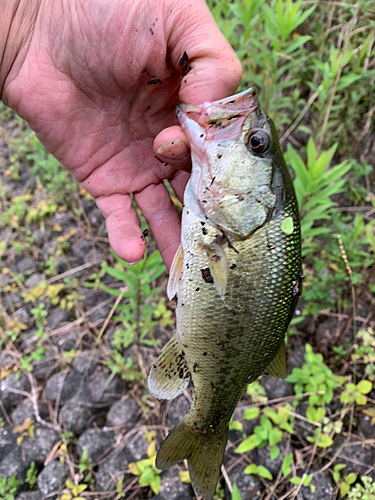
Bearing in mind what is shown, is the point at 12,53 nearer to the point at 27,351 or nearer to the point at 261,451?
the point at 27,351

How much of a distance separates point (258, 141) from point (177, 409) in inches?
85.6

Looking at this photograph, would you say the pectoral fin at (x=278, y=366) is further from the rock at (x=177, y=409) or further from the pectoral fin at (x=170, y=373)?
the rock at (x=177, y=409)

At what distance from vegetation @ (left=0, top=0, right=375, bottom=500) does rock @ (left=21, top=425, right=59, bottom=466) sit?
58 mm

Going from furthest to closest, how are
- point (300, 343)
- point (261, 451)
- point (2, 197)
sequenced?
point (2, 197), point (300, 343), point (261, 451)

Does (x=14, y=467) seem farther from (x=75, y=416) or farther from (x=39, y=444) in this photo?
(x=75, y=416)

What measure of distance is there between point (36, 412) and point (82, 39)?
9.37ft

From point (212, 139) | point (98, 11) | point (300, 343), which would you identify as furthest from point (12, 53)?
point (300, 343)

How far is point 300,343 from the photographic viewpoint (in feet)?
10.2

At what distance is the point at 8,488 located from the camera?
100 inches

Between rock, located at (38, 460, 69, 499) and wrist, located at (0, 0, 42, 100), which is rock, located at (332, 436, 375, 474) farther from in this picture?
wrist, located at (0, 0, 42, 100)

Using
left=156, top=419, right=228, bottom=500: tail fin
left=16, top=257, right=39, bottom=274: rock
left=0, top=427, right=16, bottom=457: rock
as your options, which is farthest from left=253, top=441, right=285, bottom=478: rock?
left=16, top=257, right=39, bottom=274: rock

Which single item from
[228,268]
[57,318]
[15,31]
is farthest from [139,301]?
[15,31]

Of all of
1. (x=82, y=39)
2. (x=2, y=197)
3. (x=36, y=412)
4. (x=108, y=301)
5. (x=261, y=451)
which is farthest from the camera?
(x=2, y=197)

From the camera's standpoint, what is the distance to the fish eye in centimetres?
187
